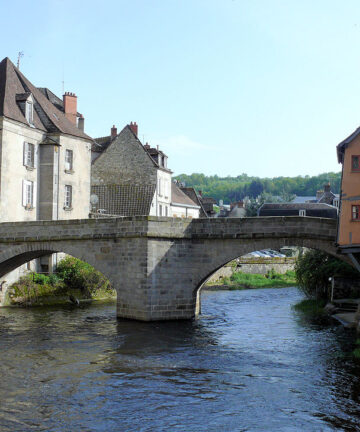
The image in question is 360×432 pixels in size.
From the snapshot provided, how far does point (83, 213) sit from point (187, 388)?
20.7 metres

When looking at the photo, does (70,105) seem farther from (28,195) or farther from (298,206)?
(298,206)

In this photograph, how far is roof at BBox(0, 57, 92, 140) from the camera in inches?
1140

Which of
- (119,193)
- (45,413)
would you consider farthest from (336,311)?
(119,193)

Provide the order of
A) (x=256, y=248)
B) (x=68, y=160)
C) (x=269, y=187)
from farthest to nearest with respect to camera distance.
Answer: (x=269, y=187) < (x=68, y=160) < (x=256, y=248)

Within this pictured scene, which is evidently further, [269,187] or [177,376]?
[269,187]

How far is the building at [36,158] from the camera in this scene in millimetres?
28297

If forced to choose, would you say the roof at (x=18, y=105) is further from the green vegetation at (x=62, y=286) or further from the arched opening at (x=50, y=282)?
the green vegetation at (x=62, y=286)

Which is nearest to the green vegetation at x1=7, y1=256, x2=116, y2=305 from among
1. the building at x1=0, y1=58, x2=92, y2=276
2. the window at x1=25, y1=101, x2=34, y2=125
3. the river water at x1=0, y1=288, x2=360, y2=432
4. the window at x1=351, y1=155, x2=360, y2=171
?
the building at x1=0, y1=58, x2=92, y2=276

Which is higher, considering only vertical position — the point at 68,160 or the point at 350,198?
the point at 68,160

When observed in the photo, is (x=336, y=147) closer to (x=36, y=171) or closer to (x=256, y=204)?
(x=36, y=171)

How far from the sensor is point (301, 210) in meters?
62.6

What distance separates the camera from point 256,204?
7569 cm

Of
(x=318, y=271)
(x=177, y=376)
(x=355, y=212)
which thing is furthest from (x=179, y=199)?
(x=177, y=376)

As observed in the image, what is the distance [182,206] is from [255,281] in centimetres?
1005
